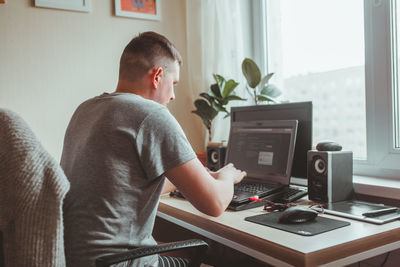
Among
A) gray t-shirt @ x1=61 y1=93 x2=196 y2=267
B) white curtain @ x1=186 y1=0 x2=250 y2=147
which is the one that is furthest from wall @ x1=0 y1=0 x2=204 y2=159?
gray t-shirt @ x1=61 y1=93 x2=196 y2=267

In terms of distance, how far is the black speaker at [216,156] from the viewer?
85.0 inches

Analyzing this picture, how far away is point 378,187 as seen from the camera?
1.58 metres

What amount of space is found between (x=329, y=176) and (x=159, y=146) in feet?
2.56

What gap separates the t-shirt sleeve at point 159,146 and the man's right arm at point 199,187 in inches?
1.1

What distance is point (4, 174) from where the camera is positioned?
2.97 ft

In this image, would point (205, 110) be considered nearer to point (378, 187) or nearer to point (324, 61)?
point (324, 61)

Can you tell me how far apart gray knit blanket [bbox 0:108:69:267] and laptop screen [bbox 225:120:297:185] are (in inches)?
42.0

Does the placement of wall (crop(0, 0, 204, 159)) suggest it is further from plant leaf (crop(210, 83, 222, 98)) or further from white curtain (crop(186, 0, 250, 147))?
plant leaf (crop(210, 83, 222, 98))

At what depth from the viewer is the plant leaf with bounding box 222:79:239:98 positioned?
2.39m

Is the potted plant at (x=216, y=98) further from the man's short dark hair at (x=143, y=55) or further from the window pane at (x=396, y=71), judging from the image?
the man's short dark hair at (x=143, y=55)

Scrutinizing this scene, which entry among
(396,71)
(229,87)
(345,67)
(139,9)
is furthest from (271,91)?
(139,9)

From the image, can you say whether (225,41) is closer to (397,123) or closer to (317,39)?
(317,39)

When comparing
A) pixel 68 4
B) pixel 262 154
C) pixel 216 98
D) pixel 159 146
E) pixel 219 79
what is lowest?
pixel 262 154

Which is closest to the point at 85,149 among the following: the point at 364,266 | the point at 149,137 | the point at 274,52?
the point at 149,137
